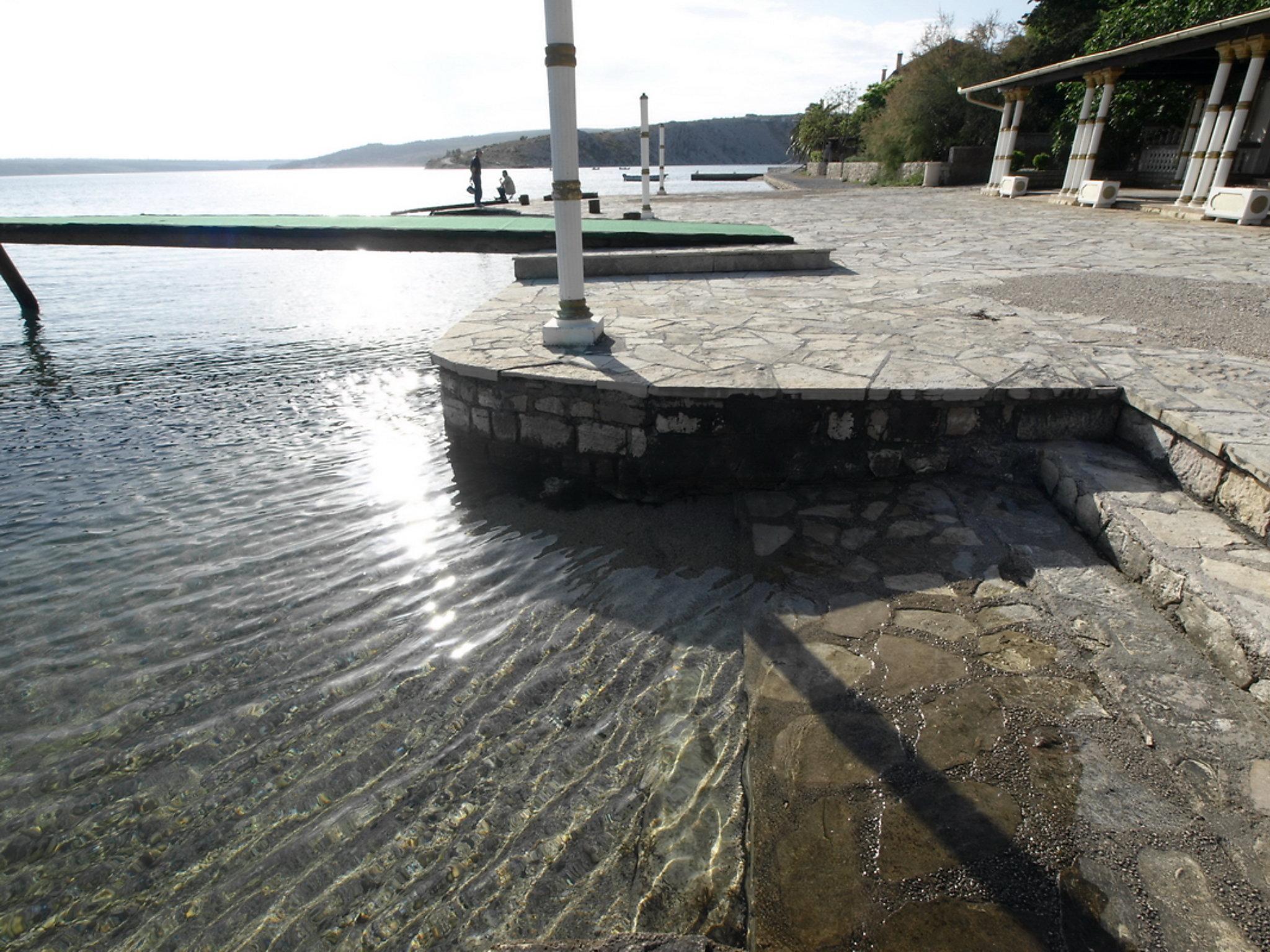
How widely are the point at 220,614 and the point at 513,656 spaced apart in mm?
1447

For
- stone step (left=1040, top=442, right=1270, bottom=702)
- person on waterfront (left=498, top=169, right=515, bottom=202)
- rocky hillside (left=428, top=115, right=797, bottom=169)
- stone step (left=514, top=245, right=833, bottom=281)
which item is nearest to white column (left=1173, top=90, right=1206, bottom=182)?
stone step (left=514, top=245, right=833, bottom=281)

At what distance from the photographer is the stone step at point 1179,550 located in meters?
2.27

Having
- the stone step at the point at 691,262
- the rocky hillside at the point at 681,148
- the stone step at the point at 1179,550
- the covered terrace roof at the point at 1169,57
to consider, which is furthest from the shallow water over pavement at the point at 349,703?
the rocky hillside at the point at 681,148

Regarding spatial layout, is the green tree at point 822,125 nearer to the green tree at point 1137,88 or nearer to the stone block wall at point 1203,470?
the green tree at point 1137,88

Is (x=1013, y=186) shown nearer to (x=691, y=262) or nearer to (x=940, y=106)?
(x=940, y=106)

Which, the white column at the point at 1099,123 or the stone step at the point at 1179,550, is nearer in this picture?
the stone step at the point at 1179,550

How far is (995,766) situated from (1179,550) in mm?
1322

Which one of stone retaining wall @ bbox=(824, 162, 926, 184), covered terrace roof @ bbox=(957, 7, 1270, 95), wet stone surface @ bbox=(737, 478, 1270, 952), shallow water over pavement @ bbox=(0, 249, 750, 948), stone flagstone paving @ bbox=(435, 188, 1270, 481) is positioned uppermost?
covered terrace roof @ bbox=(957, 7, 1270, 95)

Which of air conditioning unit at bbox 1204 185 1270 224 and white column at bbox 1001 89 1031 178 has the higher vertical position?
white column at bbox 1001 89 1031 178

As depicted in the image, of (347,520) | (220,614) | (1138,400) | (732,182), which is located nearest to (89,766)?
(220,614)

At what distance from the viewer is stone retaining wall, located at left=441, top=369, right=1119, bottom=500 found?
12.5 ft

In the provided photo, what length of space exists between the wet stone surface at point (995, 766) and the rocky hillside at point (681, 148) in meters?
118

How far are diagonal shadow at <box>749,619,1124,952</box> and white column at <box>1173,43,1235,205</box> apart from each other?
15.6m

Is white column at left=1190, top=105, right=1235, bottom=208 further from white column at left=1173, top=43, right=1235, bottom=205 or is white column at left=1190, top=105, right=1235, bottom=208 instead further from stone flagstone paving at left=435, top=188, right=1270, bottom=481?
stone flagstone paving at left=435, top=188, right=1270, bottom=481
